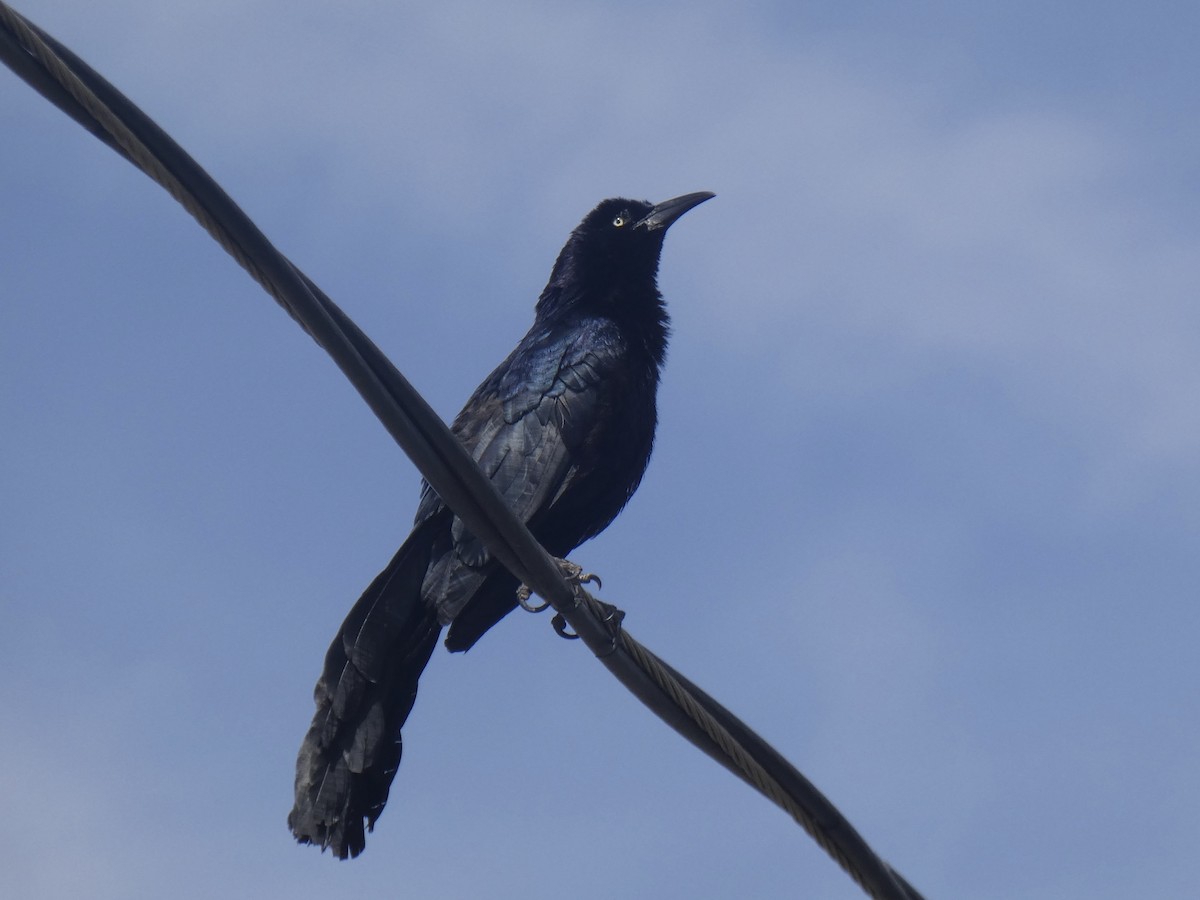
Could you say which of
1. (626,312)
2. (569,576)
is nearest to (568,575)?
(569,576)

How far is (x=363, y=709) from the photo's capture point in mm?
4934

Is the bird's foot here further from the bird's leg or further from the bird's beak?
the bird's beak

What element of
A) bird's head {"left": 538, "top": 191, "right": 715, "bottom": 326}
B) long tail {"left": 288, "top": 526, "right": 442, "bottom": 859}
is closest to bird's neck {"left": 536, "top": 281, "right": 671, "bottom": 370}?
bird's head {"left": 538, "top": 191, "right": 715, "bottom": 326}

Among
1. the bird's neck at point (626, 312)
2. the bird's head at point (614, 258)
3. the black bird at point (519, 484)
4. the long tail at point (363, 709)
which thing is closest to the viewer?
the long tail at point (363, 709)

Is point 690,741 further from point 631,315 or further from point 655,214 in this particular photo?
point 655,214

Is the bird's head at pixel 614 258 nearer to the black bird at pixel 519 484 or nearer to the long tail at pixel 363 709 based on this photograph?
the black bird at pixel 519 484

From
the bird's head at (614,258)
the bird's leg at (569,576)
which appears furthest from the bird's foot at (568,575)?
the bird's head at (614,258)

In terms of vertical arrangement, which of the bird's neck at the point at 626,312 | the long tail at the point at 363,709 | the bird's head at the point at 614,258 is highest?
the bird's head at the point at 614,258

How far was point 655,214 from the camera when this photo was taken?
7.67 m

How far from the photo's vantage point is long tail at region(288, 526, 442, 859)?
183 inches

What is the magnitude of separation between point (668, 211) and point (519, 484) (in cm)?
228

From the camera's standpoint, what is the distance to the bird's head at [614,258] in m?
7.14

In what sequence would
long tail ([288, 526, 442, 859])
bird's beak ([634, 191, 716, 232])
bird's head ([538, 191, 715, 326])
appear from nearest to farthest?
long tail ([288, 526, 442, 859]) → bird's head ([538, 191, 715, 326]) → bird's beak ([634, 191, 716, 232])

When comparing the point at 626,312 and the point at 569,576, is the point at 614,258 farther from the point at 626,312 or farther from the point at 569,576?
the point at 569,576
